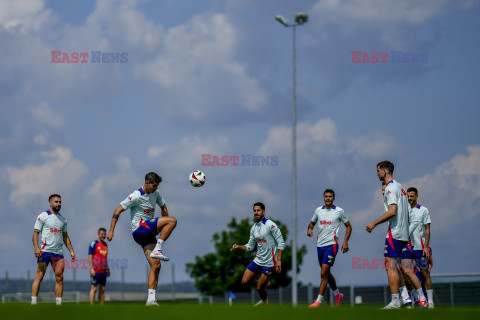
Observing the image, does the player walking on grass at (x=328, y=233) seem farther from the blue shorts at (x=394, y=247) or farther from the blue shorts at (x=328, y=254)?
the blue shorts at (x=394, y=247)

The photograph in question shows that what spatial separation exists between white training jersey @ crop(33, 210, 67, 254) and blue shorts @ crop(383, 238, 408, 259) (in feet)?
23.1

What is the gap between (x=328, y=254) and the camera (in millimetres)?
13125

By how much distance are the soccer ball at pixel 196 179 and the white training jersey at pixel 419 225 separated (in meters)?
4.57

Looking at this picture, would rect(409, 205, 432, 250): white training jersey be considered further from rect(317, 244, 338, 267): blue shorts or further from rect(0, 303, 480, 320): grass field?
rect(0, 303, 480, 320): grass field

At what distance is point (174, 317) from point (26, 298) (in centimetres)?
3380

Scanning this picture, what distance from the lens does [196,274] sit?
7888 centimetres

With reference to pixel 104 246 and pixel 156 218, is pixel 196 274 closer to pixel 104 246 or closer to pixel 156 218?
pixel 104 246

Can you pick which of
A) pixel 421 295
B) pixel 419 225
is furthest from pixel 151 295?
pixel 419 225

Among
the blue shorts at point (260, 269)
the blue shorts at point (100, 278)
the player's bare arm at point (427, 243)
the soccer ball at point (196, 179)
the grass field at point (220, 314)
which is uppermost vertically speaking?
the soccer ball at point (196, 179)

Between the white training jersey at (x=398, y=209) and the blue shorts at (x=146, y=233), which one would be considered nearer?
the white training jersey at (x=398, y=209)

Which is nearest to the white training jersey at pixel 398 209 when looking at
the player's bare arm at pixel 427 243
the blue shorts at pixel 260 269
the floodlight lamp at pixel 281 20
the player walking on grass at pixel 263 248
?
the player's bare arm at pixel 427 243

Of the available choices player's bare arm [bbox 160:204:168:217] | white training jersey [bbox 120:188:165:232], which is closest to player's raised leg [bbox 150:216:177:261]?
white training jersey [bbox 120:188:165:232]

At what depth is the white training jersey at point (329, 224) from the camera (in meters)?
13.2

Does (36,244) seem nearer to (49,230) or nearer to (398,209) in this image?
(49,230)
